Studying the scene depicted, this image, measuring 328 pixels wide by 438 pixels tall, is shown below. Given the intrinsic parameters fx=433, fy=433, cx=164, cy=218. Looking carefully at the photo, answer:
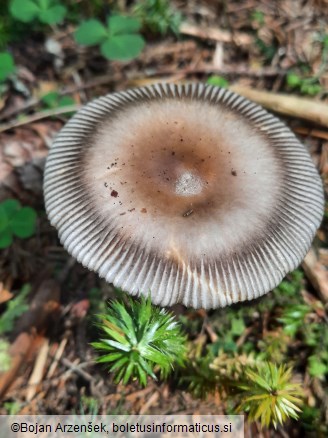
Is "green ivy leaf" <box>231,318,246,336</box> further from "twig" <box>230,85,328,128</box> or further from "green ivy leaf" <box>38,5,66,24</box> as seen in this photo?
"green ivy leaf" <box>38,5,66,24</box>

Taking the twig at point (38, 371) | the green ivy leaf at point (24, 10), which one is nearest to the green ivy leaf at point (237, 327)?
the twig at point (38, 371)

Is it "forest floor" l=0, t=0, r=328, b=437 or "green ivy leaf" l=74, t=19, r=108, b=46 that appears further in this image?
"green ivy leaf" l=74, t=19, r=108, b=46

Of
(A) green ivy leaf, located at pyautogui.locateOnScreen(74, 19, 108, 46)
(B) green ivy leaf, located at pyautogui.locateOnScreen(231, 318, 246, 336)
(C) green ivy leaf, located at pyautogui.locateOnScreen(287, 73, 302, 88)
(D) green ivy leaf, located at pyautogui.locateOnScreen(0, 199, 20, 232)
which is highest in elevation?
(A) green ivy leaf, located at pyautogui.locateOnScreen(74, 19, 108, 46)

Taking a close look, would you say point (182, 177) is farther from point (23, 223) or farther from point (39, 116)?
point (39, 116)

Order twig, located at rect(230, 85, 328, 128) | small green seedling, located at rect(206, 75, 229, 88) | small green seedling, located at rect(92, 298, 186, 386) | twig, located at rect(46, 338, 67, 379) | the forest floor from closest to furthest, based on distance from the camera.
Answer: small green seedling, located at rect(92, 298, 186, 386) → the forest floor → twig, located at rect(46, 338, 67, 379) → twig, located at rect(230, 85, 328, 128) → small green seedling, located at rect(206, 75, 229, 88)

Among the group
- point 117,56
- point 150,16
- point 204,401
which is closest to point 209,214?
point 204,401

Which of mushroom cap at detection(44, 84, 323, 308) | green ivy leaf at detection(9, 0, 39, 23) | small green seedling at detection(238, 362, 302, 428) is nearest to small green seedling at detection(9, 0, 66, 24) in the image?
green ivy leaf at detection(9, 0, 39, 23)

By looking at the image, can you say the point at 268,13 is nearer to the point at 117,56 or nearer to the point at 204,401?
the point at 117,56
